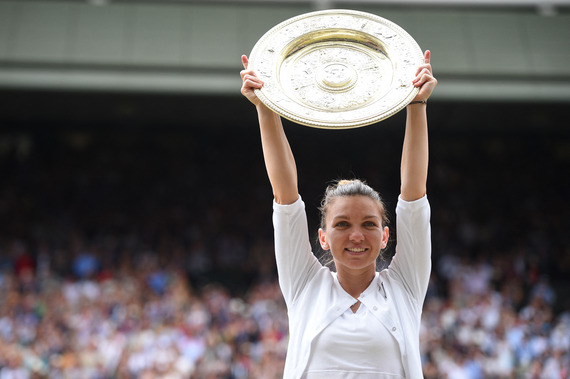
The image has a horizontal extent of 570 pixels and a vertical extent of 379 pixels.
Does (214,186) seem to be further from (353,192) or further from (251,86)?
(353,192)

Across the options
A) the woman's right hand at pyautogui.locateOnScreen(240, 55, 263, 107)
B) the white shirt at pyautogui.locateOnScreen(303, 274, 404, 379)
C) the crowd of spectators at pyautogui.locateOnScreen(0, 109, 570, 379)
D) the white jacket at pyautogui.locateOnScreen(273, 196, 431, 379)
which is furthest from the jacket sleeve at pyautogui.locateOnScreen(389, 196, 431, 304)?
the crowd of spectators at pyautogui.locateOnScreen(0, 109, 570, 379)

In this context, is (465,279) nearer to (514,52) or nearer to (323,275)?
(514,52)

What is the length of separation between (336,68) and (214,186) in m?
14.4

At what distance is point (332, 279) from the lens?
7.51 feet

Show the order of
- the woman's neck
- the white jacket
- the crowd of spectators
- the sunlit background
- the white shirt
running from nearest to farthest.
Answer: the white shirt < the white jacket < the woman's neck < the crowd of spectators < the sunlit background

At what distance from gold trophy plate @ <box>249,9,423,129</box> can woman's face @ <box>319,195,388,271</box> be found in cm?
30

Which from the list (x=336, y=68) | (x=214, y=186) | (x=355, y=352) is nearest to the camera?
(x=355, y=352)

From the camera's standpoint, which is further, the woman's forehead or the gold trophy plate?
the gold trophy plate

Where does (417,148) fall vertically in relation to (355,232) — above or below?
above

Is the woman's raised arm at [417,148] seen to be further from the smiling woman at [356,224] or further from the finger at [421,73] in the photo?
the smiling woman at [356,224]

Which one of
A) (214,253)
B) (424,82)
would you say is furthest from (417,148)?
(214,253)

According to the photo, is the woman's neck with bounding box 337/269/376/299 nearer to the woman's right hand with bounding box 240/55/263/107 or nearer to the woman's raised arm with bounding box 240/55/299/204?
the woman's raised arm with bounding box 240/55/299/204

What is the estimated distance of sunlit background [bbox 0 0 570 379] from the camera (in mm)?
9477

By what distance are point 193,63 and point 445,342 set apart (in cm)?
730
